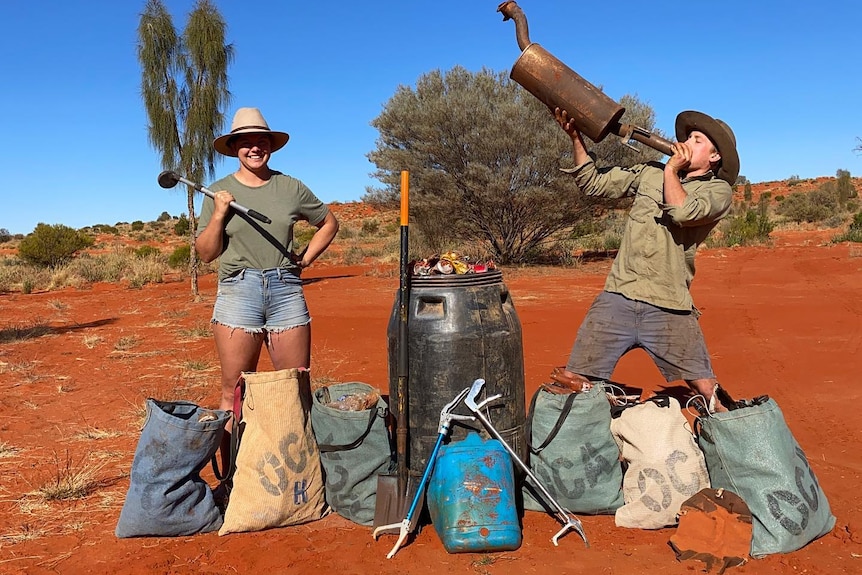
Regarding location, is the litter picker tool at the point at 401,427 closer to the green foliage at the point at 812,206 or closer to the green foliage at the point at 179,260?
the green foliage at the point at 179,260

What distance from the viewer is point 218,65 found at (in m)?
13.1

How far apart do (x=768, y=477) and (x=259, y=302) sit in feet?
8.88

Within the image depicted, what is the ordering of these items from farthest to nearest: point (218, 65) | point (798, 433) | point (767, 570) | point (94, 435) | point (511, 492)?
point (218, 65)
point (94, 435)
point (798, 433)
point (511, 492)
point (767, 570)

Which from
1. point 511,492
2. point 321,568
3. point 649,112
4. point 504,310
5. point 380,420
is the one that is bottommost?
point 321,568

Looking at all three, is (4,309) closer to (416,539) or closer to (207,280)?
(207,280)

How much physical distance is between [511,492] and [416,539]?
545mm

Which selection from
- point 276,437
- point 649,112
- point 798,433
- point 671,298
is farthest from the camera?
point 649,112

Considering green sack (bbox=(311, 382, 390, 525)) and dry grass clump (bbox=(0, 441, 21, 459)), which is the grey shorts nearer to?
green sack (bbox=(311, 382, 390, 525))

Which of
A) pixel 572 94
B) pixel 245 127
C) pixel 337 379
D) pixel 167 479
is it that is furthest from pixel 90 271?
pixel 572 94

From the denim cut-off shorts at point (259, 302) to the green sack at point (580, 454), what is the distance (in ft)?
4.95

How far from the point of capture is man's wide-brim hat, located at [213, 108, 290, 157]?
3773mm

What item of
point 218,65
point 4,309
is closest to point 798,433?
point 218,65

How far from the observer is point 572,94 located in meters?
3.94

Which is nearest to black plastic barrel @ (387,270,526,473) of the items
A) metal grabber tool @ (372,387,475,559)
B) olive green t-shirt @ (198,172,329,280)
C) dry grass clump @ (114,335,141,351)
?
metal grabber tool @ (372,387,475,559)
